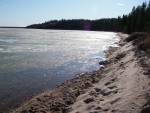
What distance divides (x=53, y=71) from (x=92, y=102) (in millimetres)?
15477

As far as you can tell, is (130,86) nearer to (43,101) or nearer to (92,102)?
(92,102)

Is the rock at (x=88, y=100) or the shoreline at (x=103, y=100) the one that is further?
the rock at (x=88, y=100)

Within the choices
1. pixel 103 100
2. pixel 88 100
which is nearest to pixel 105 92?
pixel 88 100

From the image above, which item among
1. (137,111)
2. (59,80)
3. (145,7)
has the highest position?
(145,7)

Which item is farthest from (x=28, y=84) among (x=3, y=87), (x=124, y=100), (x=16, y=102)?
(x=124, y=100)

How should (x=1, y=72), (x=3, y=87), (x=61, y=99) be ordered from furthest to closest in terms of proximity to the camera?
(x=1, y=72)
(x=3, y=87)
(x=61, y=99)

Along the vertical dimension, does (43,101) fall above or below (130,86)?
below

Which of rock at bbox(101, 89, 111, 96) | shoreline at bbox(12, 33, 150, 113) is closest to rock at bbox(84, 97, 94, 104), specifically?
shoreline at bbox(12, 33, 150, 113)

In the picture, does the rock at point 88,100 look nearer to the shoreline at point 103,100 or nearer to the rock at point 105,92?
the shoreline at point 103,100

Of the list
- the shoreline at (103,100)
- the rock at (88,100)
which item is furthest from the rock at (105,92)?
the rock at (88,100)

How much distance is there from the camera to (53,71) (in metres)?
27.6

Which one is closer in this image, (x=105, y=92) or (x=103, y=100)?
(x=103, y=100)

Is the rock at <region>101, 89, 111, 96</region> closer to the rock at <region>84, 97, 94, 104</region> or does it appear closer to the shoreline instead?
the shoreline

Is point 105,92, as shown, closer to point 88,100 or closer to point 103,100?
point 88,100
